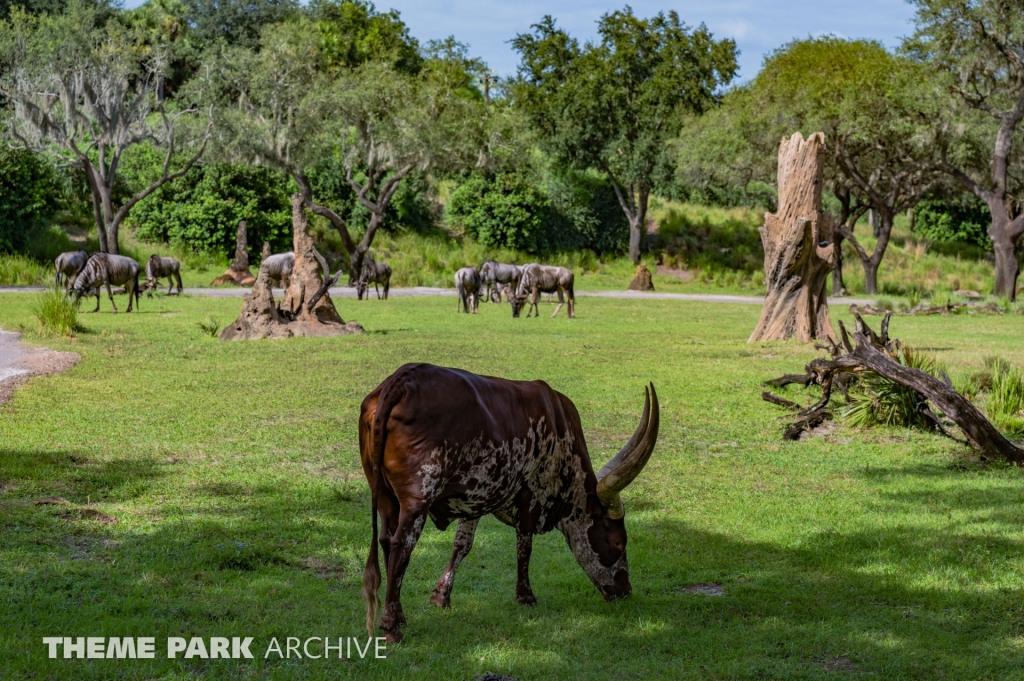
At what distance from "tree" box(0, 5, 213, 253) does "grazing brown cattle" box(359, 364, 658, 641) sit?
38601 millimetres

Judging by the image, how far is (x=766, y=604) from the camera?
21.9ft

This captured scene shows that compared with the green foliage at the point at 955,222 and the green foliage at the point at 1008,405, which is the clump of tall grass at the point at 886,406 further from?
the green foliage at the point at 955,222

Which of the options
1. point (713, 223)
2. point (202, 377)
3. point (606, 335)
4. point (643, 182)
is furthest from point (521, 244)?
point (202, 377)

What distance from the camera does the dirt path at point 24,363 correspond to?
49.1ft

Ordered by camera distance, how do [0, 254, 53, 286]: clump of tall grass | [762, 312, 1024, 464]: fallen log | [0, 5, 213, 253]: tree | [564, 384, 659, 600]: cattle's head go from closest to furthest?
[564, 384, 659, 600]: cattle's head < [762, 312, 1024, 464]: fallen log < [0, 254, 53, 286]: clump of tall grass < [0, 5, 213, 253]: tree

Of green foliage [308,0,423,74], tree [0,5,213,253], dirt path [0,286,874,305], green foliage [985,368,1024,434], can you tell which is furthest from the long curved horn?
green foliage [308,0,423,74]

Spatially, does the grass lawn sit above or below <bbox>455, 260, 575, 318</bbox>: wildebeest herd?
below

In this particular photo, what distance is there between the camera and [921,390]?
11578 mm

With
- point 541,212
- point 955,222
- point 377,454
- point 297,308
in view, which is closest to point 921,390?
point 377,454

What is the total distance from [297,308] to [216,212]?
84.5ft

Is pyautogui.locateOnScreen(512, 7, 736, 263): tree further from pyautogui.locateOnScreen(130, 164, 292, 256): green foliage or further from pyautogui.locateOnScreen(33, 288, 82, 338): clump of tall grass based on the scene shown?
pyautogui.locateOnScreen(33, 288, 82, 338): clump of tall grass

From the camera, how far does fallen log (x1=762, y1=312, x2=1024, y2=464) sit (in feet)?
36.9

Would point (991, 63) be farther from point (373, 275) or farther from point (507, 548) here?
point (507, 548)

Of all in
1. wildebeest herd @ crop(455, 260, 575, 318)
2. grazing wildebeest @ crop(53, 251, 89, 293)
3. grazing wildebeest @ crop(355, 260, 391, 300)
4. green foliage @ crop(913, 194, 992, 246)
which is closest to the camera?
wildebeest herd @ crop(455, 260, 575, 318)
